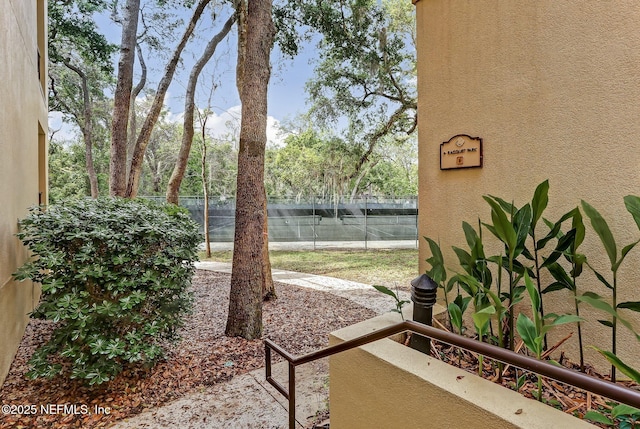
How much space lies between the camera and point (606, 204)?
162 centimetres

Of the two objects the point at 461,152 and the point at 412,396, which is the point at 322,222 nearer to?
the point at 461,152

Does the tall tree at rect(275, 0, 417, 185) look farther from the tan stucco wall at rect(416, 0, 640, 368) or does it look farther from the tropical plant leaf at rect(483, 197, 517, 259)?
the tropical plant leaf at rect(483, 197, 517, 259)

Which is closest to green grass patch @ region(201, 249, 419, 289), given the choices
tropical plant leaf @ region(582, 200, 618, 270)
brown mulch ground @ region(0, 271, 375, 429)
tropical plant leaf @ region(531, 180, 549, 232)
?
brown mulch ground @ region(0, 271, 375, 429)

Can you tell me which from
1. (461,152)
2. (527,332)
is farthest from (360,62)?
(527,332)

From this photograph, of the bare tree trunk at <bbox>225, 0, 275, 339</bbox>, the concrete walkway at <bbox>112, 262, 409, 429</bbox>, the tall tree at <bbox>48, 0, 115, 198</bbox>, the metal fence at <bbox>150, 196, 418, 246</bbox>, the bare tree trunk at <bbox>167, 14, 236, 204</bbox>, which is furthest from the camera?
the metal fence at <bbox>150, 196, 418, 246</bbox>

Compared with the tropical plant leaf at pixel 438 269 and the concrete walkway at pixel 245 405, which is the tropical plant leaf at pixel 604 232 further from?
Answer: the concrete walkway at pixel 245 405

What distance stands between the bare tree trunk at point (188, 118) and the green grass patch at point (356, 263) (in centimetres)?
298

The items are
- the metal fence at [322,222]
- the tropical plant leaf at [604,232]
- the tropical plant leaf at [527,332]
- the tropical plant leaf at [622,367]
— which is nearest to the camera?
the tropical plant leaf at [622,367]

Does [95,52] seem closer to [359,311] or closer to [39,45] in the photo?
[39,45]

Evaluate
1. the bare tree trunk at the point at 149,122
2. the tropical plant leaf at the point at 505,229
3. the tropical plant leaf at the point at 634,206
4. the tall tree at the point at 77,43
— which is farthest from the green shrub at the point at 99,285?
the tall tree at the point at 77,43

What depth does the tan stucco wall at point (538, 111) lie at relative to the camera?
5.15 ft

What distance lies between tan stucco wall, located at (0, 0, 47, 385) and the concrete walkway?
1378 mm

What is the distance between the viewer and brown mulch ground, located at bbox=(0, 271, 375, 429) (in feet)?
7.75

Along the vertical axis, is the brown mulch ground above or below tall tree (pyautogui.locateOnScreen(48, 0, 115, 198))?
below
